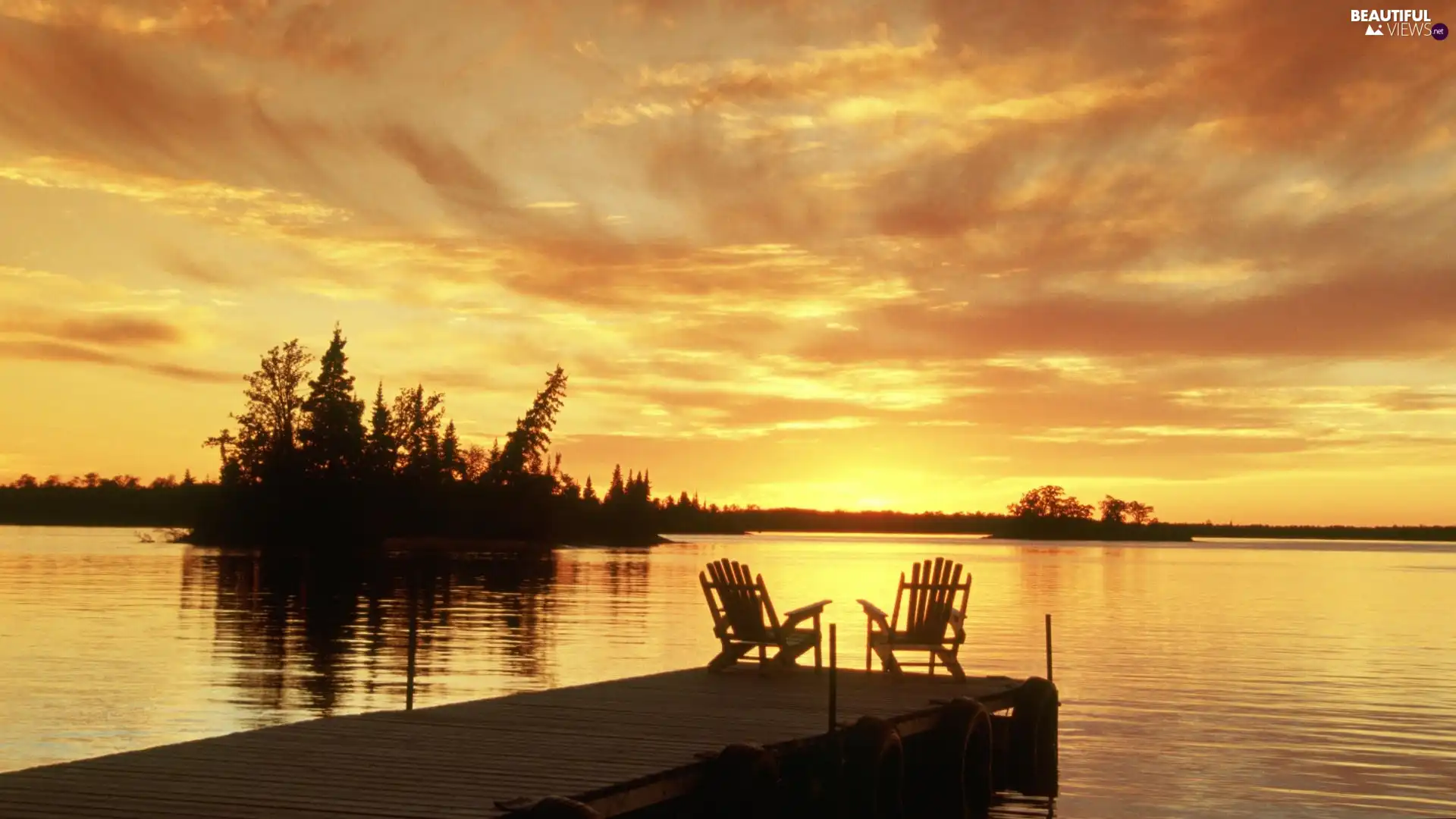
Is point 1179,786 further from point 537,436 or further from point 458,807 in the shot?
point 537,436

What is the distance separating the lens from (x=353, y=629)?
34875 millimetres

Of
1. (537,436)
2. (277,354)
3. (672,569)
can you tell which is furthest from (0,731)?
(537,436)

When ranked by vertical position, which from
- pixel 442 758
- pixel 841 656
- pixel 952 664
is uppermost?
pixel 952 664

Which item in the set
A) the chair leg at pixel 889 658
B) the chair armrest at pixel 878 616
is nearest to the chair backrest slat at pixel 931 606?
the chair armrest at pixel 878 616

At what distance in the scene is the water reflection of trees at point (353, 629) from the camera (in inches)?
901

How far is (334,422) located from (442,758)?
306 ft

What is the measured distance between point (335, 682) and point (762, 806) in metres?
14.6

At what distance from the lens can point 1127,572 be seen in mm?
99062

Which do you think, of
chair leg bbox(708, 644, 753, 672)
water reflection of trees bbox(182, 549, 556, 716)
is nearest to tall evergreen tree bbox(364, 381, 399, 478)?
water reflection of trees bbox(182, 549, 556, 716)

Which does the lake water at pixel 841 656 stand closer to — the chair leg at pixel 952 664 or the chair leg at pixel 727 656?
the chair leg at pixel 952 664

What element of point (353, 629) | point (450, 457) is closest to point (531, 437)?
point (450, 457)

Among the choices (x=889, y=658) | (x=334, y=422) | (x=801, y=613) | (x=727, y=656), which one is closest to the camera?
(x=801, y=613)

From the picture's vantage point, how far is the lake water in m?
17.7

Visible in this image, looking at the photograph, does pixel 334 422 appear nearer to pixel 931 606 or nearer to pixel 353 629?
pixel 353 629
